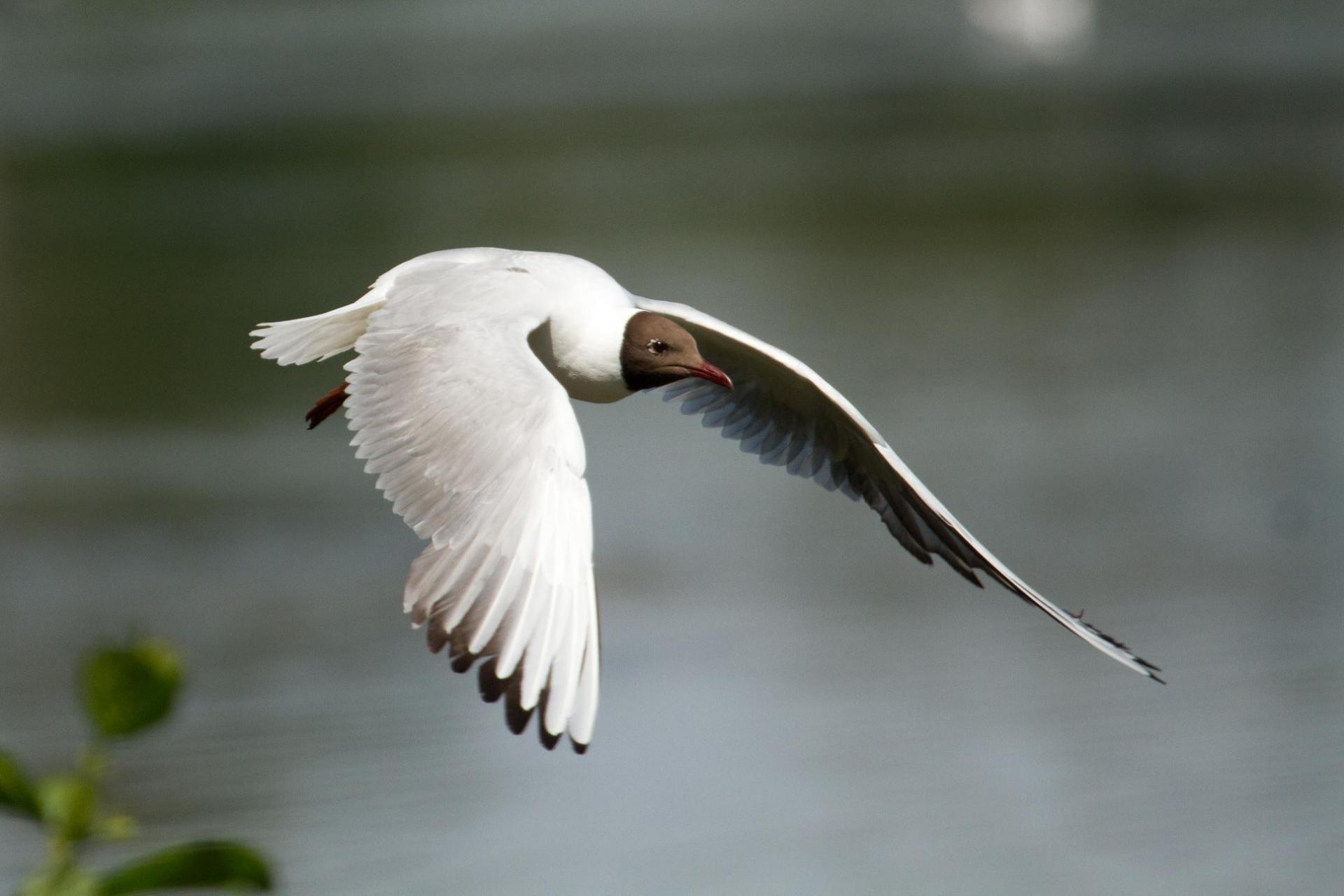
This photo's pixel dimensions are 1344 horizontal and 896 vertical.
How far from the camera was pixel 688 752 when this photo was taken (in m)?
8.25

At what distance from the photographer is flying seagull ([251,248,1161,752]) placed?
3.04m

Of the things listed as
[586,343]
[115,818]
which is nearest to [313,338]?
[586,343]

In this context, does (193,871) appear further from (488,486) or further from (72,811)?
(488,486)

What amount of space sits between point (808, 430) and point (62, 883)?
3.48 metres

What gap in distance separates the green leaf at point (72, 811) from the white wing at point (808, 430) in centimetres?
292

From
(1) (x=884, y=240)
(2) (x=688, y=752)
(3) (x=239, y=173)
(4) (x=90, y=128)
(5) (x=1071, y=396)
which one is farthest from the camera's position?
(4) (x=90, y=128)

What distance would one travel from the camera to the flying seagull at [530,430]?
9.96 feet

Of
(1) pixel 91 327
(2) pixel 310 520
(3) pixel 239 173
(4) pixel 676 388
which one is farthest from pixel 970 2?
(4) pixel 676 388

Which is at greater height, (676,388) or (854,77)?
(854,77)

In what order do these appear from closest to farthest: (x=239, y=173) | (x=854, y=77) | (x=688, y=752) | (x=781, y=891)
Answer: (x=781, y=891), (x=688, y=752), (x=239, y=173), (x=854, y=77)

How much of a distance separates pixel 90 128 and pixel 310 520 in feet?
63.2

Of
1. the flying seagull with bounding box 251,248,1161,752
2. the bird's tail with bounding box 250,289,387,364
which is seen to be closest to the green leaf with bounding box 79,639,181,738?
the flying seagull with bounding box 251,248,1161,752

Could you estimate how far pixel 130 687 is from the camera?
1.26m

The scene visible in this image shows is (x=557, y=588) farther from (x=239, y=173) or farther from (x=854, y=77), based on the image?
(x=854, y=77)
